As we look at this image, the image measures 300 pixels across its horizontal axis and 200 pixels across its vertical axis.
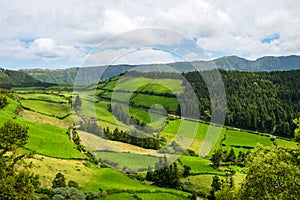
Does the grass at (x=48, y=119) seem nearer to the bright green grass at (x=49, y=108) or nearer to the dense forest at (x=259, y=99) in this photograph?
the bright green grass at (x=49, y=108)

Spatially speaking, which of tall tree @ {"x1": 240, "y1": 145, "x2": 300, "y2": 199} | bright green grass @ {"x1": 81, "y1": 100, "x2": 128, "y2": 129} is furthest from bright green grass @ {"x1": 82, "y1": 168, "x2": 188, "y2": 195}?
tall tree @ {"x1": 240, "y1": 145, "x2": 300, "y2": 199}

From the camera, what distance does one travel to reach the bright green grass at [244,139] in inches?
3611

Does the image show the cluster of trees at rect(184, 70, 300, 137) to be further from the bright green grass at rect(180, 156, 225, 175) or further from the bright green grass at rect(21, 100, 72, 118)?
the bright green grass at rect(21, 100, 72, 118)

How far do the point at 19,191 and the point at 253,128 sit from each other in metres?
115

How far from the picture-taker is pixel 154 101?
13588 centimetres

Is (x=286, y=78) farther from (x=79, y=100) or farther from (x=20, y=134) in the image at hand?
(x=20, y=134)

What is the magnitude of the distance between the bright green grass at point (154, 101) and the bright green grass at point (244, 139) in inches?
1210

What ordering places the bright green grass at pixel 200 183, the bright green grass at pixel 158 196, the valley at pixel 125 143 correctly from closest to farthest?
the valley at pixel 125 143 → the bright green grass at pixel 158 196 → the bright green grass at pixel 200 183

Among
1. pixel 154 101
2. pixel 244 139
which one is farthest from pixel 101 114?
pixel 154 101

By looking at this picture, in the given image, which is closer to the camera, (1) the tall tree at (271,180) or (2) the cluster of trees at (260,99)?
(1) the tall tree at (271,180)

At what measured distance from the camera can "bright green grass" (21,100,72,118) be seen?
93125 mm

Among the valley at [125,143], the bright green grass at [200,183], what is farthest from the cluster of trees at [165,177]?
the bright green grass at [200,183]

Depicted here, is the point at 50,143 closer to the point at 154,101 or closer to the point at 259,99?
the point at 154,101

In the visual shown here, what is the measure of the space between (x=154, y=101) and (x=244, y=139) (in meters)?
50.3
